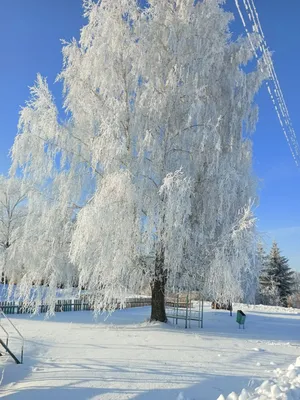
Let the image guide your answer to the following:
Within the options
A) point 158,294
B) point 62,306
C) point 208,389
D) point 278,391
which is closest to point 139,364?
point 208,389

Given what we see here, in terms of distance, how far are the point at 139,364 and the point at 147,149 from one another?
6.22m

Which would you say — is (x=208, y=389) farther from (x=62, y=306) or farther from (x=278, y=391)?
(x=62, y=306)

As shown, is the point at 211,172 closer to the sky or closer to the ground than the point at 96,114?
closer to the ground

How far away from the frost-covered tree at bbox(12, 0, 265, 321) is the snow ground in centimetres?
145

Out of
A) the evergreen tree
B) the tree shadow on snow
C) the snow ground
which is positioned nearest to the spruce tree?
the evergreen tree

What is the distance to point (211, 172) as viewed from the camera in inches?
425

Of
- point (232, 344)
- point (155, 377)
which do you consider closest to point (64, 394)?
point (155, 377)

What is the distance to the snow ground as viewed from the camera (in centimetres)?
539

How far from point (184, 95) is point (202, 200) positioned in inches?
134

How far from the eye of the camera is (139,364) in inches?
267

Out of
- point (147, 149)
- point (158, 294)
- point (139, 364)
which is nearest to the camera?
point (139, 364)

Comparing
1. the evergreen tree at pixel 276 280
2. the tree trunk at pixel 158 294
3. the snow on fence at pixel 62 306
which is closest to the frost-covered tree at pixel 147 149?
the tree trunk at pixel 158 294

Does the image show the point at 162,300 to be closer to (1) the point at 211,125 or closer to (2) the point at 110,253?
(2) the point at 110,253

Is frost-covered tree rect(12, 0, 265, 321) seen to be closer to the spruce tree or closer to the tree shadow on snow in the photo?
the tree shadow on snow
